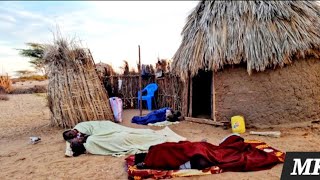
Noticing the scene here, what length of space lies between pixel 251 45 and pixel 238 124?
179 centimetres

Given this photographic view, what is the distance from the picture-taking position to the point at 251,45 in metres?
6.83

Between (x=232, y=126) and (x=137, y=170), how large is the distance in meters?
3.31

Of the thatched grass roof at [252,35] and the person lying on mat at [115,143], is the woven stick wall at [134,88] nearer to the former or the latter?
the thatched grass roof at [252,35]

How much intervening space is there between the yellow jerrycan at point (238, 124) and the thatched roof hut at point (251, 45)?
0.36m

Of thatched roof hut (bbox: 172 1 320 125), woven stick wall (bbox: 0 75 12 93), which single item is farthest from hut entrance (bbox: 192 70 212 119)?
woven stick wall (bbox: 0 75 12 93)

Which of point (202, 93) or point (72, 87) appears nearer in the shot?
point (72, 87)

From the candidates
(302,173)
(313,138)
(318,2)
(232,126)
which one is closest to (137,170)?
(302,173)

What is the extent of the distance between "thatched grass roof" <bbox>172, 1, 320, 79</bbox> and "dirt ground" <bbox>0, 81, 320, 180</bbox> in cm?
150

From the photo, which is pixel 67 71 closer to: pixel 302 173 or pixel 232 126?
pixel 232 126

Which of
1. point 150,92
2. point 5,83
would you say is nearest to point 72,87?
point 150,92

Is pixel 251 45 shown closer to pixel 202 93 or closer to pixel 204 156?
pixel 204 156

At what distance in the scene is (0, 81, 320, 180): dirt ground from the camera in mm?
4391

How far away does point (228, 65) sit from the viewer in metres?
7.14

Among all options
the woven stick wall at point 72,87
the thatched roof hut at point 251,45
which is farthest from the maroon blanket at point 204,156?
the woven stick wall at point 72,87
